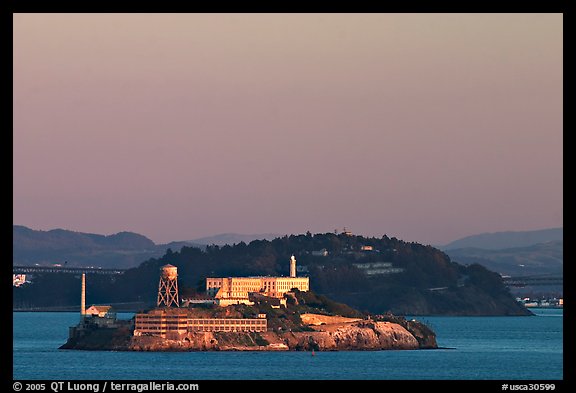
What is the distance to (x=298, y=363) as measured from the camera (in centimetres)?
10694

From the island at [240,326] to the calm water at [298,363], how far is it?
11.1 ft

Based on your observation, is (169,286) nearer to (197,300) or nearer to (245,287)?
(197,300)

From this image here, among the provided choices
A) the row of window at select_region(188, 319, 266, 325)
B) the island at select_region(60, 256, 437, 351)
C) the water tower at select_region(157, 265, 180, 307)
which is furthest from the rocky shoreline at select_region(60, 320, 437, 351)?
the water tower at select_region(157, 265, 180, 307)

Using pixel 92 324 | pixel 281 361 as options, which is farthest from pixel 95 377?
pixel 92 324

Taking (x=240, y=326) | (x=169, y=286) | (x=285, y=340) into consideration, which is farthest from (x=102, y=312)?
(x=285, y=340)

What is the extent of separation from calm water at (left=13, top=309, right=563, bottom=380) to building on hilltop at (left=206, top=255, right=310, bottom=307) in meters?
13.9

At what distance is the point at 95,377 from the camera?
88.1 metres

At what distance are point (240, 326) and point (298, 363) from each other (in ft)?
70.9

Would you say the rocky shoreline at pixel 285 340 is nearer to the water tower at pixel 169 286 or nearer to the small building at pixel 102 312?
the small building at pixel 102 312

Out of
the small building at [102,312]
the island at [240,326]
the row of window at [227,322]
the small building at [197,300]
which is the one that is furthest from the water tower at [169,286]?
the row of window at [227,322]

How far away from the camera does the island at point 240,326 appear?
410 feet
